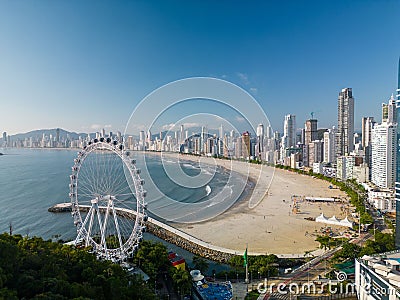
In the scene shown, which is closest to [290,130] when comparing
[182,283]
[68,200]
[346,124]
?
[346,124]

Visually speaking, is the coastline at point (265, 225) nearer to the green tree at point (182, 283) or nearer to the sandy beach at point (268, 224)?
the sandy beach at point (268, 224)

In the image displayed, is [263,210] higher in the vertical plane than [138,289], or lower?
lower

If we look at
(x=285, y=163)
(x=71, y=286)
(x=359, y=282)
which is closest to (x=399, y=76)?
(x=359, y=282)

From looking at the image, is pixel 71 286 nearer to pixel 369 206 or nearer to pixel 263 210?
pixel 263 210

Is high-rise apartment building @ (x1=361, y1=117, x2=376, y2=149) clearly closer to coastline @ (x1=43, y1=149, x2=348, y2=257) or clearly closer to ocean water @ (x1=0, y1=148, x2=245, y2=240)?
coastline @ (x1=43, y1=149, x2=348, y2=257)

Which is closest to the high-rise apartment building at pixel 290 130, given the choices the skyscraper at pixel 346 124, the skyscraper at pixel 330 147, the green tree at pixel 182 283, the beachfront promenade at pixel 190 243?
the skyscraper at pixel 330 147

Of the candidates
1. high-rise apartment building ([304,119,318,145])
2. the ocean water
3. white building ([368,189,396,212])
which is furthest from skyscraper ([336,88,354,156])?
white building ([368,189,396,212])

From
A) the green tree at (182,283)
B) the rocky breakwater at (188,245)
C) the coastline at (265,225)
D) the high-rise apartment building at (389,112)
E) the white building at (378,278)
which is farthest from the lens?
the high-rise apartment building at (389,112)

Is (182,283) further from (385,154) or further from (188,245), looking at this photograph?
(385,154)
